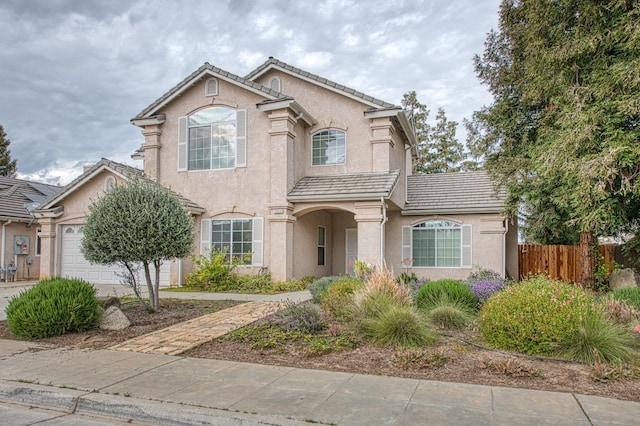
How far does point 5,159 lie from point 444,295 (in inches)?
1639

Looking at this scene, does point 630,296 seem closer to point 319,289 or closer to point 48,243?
point 319,289

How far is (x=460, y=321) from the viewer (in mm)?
8375

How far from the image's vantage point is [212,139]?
16.8 meters

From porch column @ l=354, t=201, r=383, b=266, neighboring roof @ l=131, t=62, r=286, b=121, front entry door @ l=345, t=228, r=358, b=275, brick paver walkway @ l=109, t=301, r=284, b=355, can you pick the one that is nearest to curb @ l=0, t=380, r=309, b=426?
brick paver walkway @ l=109, t=301, r=284, b=355

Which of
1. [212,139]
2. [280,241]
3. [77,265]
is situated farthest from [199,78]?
[77,265]

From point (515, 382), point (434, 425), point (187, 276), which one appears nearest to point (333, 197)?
point (187, 276)

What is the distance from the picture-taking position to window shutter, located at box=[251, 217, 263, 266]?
626 inches

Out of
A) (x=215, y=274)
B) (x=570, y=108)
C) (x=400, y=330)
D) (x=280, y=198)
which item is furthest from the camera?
(x=280, y=198)

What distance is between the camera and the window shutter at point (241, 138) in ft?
53.5

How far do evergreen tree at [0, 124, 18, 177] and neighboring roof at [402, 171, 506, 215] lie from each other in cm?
3605

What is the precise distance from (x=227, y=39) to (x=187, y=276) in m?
8.44

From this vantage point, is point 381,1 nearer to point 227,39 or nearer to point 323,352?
point 227,39

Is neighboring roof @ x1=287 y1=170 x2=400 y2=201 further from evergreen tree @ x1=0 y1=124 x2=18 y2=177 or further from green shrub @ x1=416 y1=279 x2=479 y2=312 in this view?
evergreen tree @ x1=0 y1=124 x2=18 y2=177

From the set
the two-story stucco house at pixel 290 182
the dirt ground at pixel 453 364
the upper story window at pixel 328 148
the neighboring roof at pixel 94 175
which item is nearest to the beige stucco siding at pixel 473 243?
the two-story stucco house at pixel 290 182
